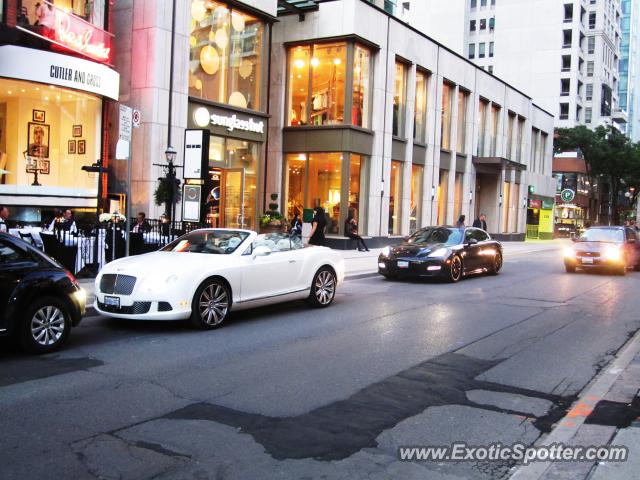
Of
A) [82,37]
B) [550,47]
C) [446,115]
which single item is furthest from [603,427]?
[550,47]

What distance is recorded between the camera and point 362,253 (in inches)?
955

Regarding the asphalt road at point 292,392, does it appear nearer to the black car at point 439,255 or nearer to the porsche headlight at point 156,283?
the porsche headlight at point 156,283

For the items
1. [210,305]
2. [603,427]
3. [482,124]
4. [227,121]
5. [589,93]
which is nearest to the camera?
[603,427]

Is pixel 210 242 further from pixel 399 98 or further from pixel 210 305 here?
pixel 399 98

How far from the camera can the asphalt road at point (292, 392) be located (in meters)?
4.44

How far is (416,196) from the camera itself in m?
31.9

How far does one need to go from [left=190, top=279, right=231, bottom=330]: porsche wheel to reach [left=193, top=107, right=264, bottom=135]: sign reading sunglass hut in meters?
13.1

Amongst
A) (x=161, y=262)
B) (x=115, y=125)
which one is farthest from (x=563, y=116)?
(x=161, y=262)

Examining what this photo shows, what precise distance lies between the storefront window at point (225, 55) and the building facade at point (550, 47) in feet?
217

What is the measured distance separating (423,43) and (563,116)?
57.7 m

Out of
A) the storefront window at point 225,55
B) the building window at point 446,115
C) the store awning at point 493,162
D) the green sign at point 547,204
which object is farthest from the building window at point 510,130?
the storefront window at point 225,55

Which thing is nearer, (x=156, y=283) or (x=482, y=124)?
(x=156, y=283)

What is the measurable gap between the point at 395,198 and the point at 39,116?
648 inches

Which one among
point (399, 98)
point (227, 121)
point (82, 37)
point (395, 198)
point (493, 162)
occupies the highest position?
point (399, 98)
